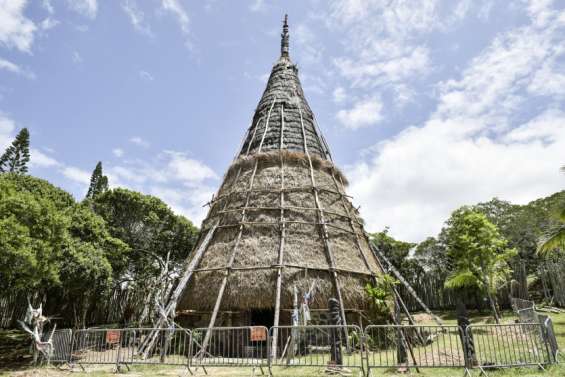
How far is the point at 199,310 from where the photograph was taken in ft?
44.8

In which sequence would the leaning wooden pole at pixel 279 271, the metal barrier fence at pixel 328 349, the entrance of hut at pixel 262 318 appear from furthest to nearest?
the entrance of hut at pixel 262 318 → the leaning wooden pole at pixel 279 271 → the metal barrier fence at pixel 328 349

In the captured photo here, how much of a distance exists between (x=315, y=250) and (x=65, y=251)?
937cm

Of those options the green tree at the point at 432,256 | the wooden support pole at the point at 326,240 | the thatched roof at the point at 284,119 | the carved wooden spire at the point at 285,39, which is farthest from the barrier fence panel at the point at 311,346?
the green tree at the point at 432,256

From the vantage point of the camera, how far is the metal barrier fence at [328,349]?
8.09m

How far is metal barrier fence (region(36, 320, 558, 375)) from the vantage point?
809 centimetres

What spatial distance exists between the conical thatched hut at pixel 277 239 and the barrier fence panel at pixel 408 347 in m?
1.17

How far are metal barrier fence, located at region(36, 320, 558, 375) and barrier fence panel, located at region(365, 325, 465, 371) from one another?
0.02 m

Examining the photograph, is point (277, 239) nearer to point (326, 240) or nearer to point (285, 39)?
Result: point (326, 240)

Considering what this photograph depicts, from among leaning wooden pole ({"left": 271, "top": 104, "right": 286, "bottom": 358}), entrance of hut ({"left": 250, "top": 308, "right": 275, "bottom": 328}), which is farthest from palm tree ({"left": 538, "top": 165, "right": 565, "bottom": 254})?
entrance of hut ({"left": 250, "top": 308, "right": 275, "bottom": 328})

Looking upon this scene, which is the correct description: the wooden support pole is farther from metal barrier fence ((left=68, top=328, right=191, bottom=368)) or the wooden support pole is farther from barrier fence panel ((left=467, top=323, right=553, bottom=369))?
metal barrier fence ((left=68, top=328, right=191, bottom=368))

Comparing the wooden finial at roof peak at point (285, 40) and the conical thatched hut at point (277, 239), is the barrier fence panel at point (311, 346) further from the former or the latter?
the wooden finial at roof peak at point (285, 40)

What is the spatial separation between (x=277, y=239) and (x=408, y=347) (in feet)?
19.0

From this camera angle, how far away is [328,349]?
39.0 feet

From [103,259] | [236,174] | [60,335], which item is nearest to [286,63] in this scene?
[236,174]
